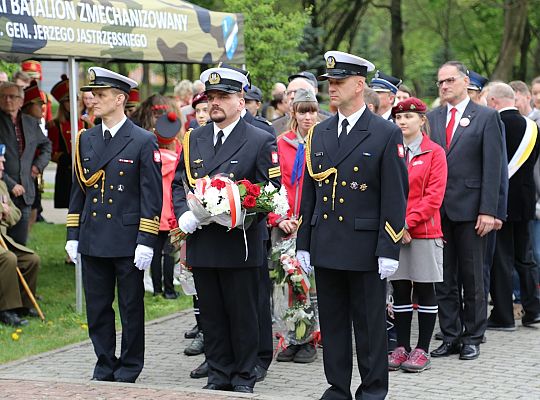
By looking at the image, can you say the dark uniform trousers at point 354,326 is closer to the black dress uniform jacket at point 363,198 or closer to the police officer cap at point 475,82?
the black dress uniform jacket at point 363,198

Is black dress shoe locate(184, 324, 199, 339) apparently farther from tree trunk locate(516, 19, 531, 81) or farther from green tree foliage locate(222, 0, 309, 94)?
tree trunk locate(516, 19, 531, 81)

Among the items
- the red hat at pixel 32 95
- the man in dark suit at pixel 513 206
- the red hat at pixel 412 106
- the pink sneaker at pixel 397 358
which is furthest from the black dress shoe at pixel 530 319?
the red hat at pixel 32 95

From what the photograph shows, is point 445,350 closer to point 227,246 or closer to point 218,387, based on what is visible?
point 218,387

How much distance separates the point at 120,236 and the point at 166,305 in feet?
12.7

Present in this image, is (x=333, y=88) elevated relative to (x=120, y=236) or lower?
elevated

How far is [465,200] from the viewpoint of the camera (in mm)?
8547

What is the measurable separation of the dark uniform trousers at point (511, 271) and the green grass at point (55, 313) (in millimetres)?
3312

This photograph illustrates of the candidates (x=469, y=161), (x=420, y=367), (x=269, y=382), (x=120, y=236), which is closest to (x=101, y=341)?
(x=120, y=236)

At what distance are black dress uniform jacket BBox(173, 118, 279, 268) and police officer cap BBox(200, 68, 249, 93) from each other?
27 cm

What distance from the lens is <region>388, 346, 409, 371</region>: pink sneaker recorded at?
8180 mm

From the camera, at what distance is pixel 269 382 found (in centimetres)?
782

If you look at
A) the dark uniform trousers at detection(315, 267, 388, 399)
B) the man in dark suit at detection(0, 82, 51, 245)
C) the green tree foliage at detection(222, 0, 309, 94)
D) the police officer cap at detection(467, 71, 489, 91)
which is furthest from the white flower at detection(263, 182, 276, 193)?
the green tree foliage at detection(222, 0, 309, 94)

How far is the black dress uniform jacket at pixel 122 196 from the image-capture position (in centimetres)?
744

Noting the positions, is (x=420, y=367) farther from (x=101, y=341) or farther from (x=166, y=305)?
(x=166, y=305)
